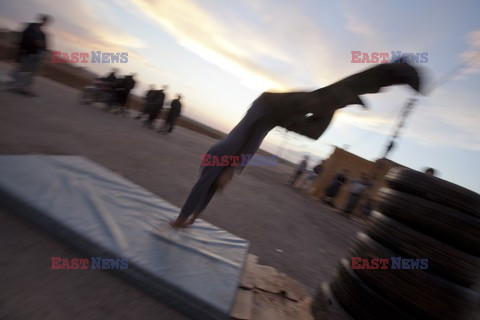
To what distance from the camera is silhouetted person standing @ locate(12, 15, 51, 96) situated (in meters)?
6.78

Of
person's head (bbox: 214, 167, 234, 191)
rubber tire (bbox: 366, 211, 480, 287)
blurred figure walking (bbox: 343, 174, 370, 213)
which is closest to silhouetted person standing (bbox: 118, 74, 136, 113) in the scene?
person's head (bbox: 214, 167, 234, 191)

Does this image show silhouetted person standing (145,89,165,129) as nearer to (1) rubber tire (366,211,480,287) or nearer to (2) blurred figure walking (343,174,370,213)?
(2) blurred figure walking (343,174,370,213)

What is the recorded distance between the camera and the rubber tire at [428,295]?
1.76 meters

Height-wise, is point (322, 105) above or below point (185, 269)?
above

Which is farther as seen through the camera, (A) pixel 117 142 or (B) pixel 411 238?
(A) pixel 117 142

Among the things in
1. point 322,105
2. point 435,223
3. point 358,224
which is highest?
point 322,105

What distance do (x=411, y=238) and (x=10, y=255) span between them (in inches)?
108

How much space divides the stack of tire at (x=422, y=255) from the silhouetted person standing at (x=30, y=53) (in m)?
8.57

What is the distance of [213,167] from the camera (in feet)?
9.43

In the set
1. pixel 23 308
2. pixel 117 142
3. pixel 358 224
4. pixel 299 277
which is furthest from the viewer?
pixel 358 224

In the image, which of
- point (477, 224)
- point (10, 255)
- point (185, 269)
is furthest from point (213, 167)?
point (477, 224)

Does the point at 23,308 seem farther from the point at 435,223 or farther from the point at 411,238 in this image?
the point at 435,223

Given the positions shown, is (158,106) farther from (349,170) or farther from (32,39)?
(349,170)

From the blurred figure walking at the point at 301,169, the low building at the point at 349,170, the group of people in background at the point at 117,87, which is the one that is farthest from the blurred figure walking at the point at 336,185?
the group of people in background at the point at 117,87
